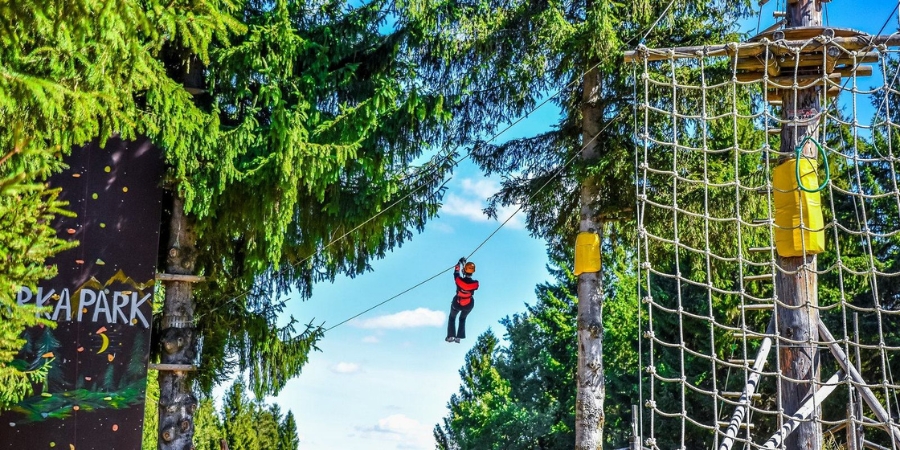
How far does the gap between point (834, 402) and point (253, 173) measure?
13.3 metres

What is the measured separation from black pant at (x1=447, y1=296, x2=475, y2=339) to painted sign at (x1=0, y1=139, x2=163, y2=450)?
307cm

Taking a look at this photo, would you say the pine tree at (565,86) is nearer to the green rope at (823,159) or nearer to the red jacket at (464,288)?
the red jacket at (464,288)

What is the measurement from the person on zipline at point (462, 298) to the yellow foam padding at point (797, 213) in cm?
293

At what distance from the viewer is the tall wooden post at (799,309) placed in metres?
8.32

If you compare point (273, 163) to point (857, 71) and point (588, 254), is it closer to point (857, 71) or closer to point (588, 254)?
point (588, 254)

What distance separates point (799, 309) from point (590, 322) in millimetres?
2490

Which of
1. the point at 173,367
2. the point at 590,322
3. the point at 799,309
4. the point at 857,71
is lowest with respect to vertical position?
the point at 173,367

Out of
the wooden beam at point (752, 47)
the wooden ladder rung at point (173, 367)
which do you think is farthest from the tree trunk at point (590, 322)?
the wooden ladder rung at point (173, 367)

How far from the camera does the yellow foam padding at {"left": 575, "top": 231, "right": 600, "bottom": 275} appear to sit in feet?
33.6

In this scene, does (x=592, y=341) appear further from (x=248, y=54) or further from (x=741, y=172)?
(x=248, y=54)

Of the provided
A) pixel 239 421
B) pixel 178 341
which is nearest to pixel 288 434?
pixel 239 421

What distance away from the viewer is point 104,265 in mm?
9609

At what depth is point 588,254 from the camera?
1024 centimetres

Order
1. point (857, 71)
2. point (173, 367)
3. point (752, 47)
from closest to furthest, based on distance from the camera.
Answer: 1. point (752, 47)
2. point (857, 71)
3. point (173, 367)
